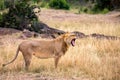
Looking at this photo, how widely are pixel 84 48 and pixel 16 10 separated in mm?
7601

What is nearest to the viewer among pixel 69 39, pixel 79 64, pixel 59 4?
pixel 69 39

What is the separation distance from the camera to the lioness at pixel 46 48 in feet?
34.0

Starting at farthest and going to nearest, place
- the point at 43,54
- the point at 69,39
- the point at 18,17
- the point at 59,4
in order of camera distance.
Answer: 1. the point at 59,4
2. the point at 18,17
3. the point at 69,39
4. the point at 43,54

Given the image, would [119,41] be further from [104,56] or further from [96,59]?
[96,59]

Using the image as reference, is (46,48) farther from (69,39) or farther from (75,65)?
(75,65)

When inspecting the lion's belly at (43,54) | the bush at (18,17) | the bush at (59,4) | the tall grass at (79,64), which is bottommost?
the bush at (59,4)

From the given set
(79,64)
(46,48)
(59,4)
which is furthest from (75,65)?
(59,4)

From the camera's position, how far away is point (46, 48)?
1073 centimetres

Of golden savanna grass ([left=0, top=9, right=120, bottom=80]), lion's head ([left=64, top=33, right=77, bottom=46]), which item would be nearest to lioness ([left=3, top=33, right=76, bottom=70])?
lion's head ([left=64, top=33, right=77, bottom=46])

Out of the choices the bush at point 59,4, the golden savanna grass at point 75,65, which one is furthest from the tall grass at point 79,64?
the bush at point 59,4

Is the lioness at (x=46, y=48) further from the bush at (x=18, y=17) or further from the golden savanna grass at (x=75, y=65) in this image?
the bush at (x=18, y=17)

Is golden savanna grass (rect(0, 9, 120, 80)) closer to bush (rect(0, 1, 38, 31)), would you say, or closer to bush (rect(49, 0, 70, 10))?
bush (rect(0, 1, 38, 31))

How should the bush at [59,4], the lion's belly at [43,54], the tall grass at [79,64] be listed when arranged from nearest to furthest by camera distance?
the tall grass at [79,64]
the lion's belly at [43,54]
the bush at [59,4]

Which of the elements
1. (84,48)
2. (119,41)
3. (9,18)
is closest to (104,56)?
(84,48)
